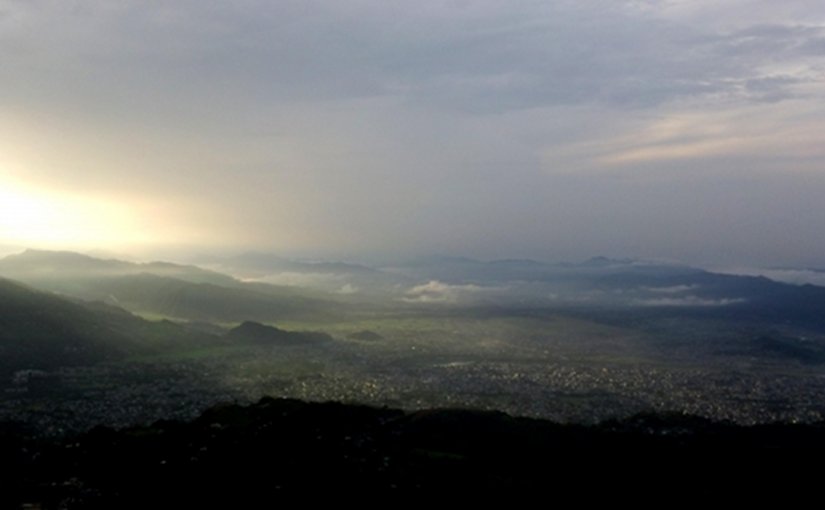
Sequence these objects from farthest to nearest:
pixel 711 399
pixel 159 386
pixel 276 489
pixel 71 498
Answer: pixel 711 399, pixel 159 386, pixel 276 489, pixel 71 498

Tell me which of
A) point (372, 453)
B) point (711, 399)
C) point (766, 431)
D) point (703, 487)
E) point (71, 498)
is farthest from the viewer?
point (711, 399)

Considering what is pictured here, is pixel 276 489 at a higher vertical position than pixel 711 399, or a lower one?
higher

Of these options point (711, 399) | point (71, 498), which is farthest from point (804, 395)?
point (71, 498)

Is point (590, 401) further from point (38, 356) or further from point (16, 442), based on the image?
point (38, 356)

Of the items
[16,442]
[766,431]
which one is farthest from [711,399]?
[16,442]

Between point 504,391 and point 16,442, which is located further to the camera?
point 504,391

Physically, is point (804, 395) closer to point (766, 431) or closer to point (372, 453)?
point (766, 431)
